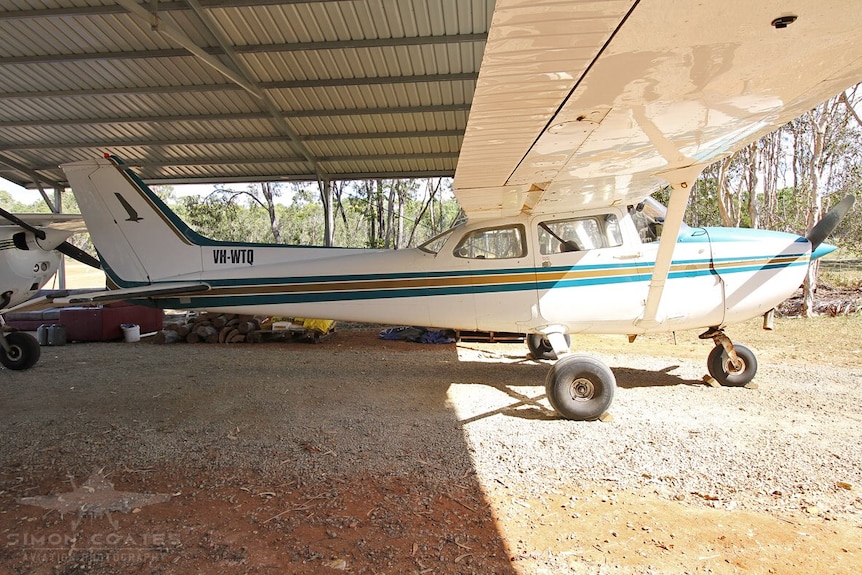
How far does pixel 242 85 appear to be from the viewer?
→ 27.2 feet

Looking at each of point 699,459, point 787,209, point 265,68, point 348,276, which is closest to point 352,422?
point 348,276

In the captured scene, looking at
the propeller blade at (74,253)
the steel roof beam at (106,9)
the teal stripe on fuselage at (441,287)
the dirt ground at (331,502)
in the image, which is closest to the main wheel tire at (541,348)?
the dirt ground at (331,502)

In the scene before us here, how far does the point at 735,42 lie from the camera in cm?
206

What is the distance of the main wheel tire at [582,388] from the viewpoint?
14.5ft

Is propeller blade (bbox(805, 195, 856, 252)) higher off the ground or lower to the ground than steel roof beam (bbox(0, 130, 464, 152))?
lower

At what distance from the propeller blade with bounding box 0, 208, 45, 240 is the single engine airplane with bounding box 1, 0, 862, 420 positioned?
1058mm

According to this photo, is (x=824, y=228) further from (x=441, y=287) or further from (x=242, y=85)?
(x=242, y=85)

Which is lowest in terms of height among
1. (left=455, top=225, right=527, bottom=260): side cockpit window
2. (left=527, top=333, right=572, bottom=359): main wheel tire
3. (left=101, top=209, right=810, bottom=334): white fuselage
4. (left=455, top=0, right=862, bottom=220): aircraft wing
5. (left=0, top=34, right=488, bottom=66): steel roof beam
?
(left=527, top=333, right=572, bottom=359): main wheel tire

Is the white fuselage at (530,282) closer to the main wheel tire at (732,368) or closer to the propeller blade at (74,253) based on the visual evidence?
the main wheel tire at (732,368)

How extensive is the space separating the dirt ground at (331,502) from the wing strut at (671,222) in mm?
1370

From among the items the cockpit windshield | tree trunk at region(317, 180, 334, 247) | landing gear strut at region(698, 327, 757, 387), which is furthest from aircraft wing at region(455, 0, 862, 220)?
tree trunk at region(317, 180, 334, 247)

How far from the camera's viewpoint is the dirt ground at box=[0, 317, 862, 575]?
236cm

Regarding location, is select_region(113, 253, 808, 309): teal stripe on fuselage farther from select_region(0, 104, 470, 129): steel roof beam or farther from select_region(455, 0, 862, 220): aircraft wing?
select_region(0, 104, 470, 129): steel roof beam

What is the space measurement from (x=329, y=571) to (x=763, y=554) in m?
2.20
